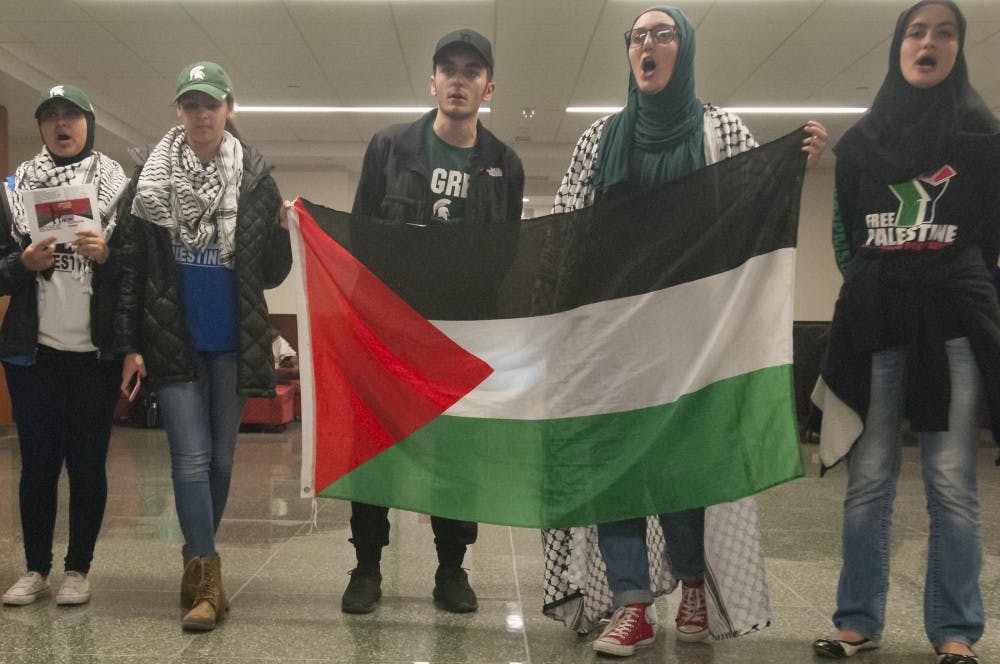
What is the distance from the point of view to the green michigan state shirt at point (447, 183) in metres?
2.79

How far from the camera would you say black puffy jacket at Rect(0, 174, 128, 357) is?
268 cm

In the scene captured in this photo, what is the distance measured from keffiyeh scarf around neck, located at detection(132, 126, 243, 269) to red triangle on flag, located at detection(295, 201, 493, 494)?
0.28m

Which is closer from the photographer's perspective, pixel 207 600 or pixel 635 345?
pixel 635 345

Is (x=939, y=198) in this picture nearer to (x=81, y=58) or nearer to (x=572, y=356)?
(x=572, y=356)

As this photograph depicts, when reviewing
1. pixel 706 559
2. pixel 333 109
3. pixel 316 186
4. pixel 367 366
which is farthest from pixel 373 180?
pixel 316 186

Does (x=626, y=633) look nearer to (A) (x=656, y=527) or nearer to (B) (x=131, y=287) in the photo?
(A) (x=656, y=527)

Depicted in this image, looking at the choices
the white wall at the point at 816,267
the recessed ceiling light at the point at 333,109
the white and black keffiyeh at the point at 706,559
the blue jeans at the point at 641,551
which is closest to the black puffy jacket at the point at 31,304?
the white and black keffiyeh at the point at 706,559

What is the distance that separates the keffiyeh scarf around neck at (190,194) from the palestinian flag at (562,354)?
21 centimetres

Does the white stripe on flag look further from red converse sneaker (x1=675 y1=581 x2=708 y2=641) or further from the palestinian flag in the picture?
red converse sneaker (x1=675 y1=581 x2=708 y2=641)

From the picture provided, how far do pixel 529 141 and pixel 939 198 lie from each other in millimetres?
9996

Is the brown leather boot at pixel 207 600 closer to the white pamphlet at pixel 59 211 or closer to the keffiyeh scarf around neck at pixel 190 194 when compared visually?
the keffiyeh scarf around neck at pixel 190 194

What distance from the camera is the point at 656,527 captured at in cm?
259

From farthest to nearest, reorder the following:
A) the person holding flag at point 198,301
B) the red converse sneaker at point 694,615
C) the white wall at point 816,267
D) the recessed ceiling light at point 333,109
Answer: the white wall at point 816,267, the recessed ceiling light at point 333,109, the person holding flag at point 198,301, the red converse sneaker at point 694,615

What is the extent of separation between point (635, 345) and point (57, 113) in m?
1.83
